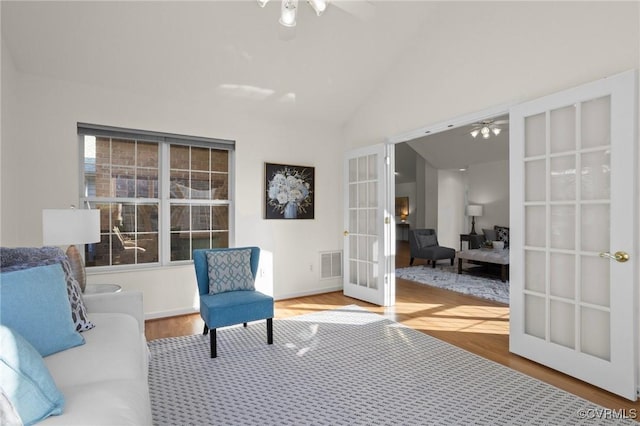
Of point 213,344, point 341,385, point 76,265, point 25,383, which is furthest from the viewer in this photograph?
point 213,344

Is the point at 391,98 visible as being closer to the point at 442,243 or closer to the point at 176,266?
the point at 176,266

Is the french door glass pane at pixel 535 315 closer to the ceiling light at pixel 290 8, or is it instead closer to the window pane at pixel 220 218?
the ceiling light at pixel 290 8

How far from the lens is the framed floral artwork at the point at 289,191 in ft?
15.1

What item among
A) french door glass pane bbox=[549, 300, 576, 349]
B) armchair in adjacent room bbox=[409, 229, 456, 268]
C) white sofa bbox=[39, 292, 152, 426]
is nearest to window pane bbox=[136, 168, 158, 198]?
white sofa bbox=[39, 292, 152, 426]

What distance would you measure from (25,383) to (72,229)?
178 cm

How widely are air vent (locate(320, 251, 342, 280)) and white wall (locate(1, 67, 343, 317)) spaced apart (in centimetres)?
9

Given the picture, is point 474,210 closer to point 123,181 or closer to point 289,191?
point 289,191

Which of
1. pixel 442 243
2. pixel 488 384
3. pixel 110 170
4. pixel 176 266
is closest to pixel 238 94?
pixel 110 170

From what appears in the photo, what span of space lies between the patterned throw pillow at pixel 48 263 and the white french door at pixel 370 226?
320 centimetres

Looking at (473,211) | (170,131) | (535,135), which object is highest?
(170,131)

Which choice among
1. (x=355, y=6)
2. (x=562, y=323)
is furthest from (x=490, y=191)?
(x=355, y=6)

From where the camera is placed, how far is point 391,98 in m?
4.37

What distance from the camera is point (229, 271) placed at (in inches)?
128

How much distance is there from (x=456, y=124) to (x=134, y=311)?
3449 millimetres
